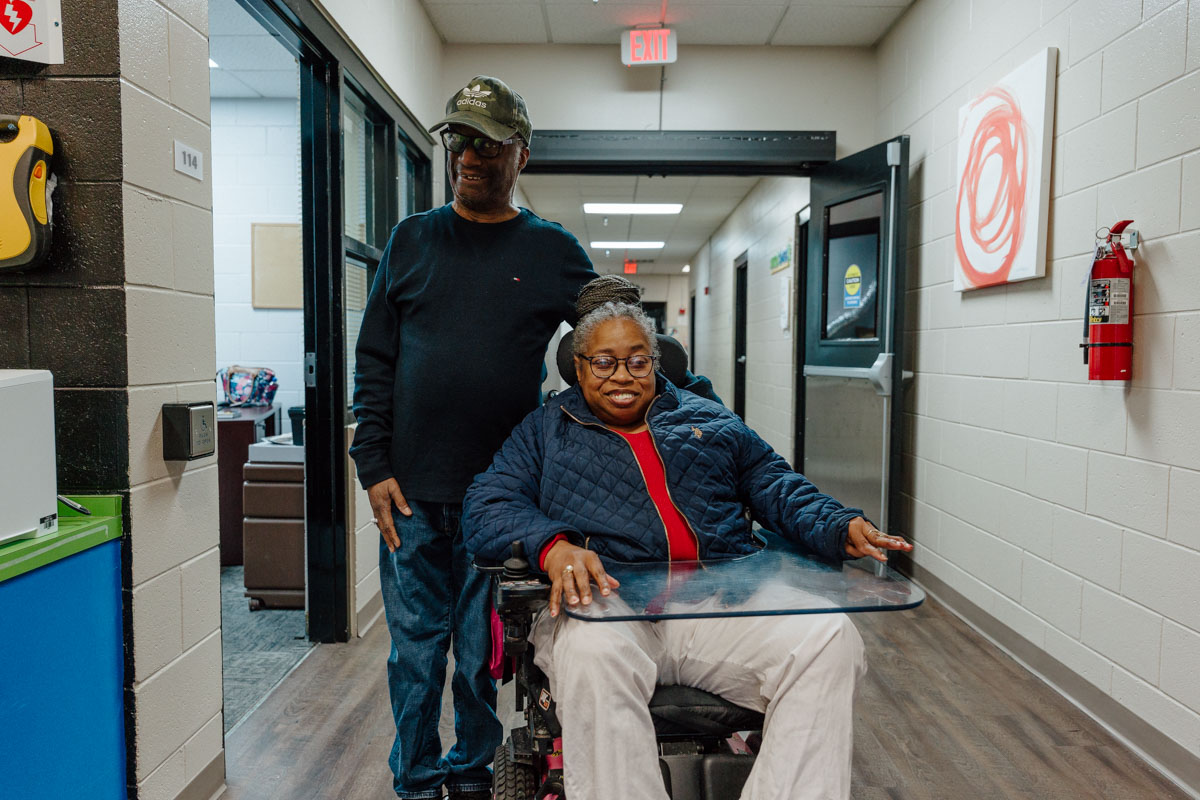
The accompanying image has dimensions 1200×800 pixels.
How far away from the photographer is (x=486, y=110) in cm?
154

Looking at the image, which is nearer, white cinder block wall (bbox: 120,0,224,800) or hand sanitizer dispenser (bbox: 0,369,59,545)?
hand sanitizer dispenser (bbox: 0,369,59,545)

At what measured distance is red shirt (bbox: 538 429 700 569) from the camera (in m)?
1.54

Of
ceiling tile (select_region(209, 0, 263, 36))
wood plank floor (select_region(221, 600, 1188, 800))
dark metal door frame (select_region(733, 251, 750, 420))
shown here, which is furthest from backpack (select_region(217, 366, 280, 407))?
dark metal door frame (select_region(733, 251, 750, 420))

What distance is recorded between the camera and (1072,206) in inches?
99.1

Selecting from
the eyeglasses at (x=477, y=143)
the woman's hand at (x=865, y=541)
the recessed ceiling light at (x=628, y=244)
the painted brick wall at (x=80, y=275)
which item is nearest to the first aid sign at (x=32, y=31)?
the painted brick wall at (x=80, y=275)

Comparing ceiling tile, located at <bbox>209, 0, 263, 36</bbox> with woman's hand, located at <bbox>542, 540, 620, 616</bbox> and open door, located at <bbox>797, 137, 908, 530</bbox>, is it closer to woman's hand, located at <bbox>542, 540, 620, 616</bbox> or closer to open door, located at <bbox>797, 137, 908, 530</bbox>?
open door, located at <bbox>797, 137, 908, 530</bbox>

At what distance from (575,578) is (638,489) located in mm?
341

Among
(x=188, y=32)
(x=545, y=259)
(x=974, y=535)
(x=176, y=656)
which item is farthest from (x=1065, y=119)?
(x=176, y=656)

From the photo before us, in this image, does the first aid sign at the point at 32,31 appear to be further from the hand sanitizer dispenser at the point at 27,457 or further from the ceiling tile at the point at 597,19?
the ceiling tile at the point at 597,19

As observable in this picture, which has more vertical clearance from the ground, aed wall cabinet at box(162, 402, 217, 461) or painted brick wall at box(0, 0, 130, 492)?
painted brick wall at box(0, 0, 130, 492)

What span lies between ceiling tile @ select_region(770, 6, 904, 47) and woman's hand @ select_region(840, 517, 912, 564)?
122 inches

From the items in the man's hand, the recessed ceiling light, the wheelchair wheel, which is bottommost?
the wheelchair wheel

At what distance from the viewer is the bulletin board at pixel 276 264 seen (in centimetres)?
463

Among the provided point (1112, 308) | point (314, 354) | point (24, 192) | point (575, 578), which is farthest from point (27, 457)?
point (1112, 308)
